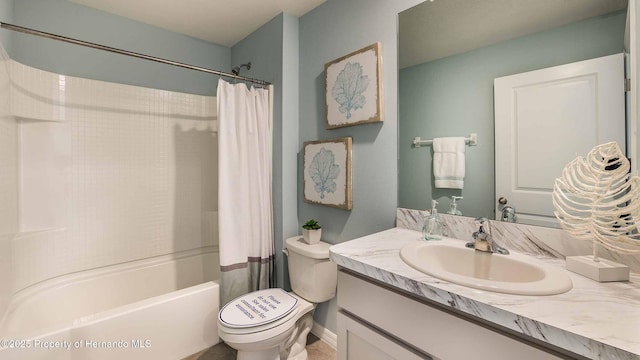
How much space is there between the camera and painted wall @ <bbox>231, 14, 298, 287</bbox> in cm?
200

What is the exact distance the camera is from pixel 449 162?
1.26 metres

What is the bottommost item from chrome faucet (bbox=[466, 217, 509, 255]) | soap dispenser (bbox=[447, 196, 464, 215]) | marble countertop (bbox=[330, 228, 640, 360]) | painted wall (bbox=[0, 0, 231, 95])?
marble countertop (bbox=[330, 228, 640, 360])

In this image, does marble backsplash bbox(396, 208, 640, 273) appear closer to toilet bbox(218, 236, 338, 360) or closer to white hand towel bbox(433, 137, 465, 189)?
white hand towel bbox(433, 137, 465, 189)

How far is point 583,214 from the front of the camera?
90cm

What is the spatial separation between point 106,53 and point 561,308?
Result: 3038 mm

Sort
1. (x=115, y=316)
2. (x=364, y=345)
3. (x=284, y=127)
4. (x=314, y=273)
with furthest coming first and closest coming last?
(x=284, y=127), (x=314, y=273), (x=115, y=316), (x=364, y=345)

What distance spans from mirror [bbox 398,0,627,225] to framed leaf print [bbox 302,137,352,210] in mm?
370

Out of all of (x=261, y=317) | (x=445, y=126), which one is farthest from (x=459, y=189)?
(x=261, y=317)

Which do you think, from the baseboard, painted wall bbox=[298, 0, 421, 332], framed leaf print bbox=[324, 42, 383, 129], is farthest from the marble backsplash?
the baseboard

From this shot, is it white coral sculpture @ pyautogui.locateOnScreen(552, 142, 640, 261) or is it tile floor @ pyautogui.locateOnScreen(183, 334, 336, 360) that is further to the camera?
tile floor @ pyautogui.locateOnScreen(183, 334, 336, 360)

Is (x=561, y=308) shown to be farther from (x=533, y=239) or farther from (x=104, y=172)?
(x=104, y=172)

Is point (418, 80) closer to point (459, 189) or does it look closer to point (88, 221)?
point (459, 189)

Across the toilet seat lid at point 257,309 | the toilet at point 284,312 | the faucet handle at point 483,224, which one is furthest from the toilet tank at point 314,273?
the faucet handle at point 483,224

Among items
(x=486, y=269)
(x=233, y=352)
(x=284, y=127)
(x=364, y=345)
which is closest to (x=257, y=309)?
(x=233, y=352)
